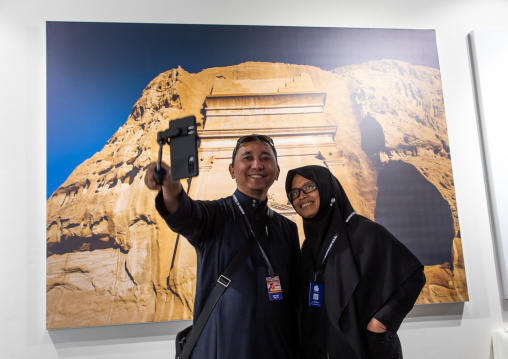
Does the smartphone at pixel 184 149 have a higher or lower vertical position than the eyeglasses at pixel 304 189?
higher

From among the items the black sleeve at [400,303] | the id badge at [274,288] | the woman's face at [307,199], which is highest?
the woman's face at [307,199]

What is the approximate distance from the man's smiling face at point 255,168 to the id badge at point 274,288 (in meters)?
0.44

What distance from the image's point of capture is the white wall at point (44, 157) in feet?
8.71

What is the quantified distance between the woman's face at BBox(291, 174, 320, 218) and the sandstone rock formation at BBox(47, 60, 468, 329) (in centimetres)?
99

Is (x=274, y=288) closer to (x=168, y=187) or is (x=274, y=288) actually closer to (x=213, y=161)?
(x=168, y=187)

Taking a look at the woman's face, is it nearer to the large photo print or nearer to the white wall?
the large photo print

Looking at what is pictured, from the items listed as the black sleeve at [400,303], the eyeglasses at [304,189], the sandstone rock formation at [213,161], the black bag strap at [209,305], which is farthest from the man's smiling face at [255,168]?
the sandstone rock formation at [213,161]

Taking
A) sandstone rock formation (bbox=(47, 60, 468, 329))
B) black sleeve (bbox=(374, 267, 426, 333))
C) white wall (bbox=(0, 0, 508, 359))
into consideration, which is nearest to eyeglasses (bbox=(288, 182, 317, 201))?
black sleeve (bbox=(374, 267, 426, 333))

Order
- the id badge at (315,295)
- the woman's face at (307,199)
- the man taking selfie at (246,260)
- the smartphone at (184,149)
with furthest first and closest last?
the woman's face at (307,199), the id badge at (315,295), the man taking selfie at (246,260), the smartphone at (184,149)

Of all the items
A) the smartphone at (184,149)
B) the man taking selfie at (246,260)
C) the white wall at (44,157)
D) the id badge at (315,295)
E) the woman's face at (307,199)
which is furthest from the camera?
the white wall at (44,157)

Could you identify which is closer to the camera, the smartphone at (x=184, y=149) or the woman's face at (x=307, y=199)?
the smartphone at (x=184, y=149)

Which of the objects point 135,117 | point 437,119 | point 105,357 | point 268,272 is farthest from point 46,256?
point 437,119

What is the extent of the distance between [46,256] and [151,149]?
3.75ft

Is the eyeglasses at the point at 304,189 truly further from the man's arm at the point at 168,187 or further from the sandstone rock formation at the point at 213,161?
the sandstone rock formation at the point at 213,161
